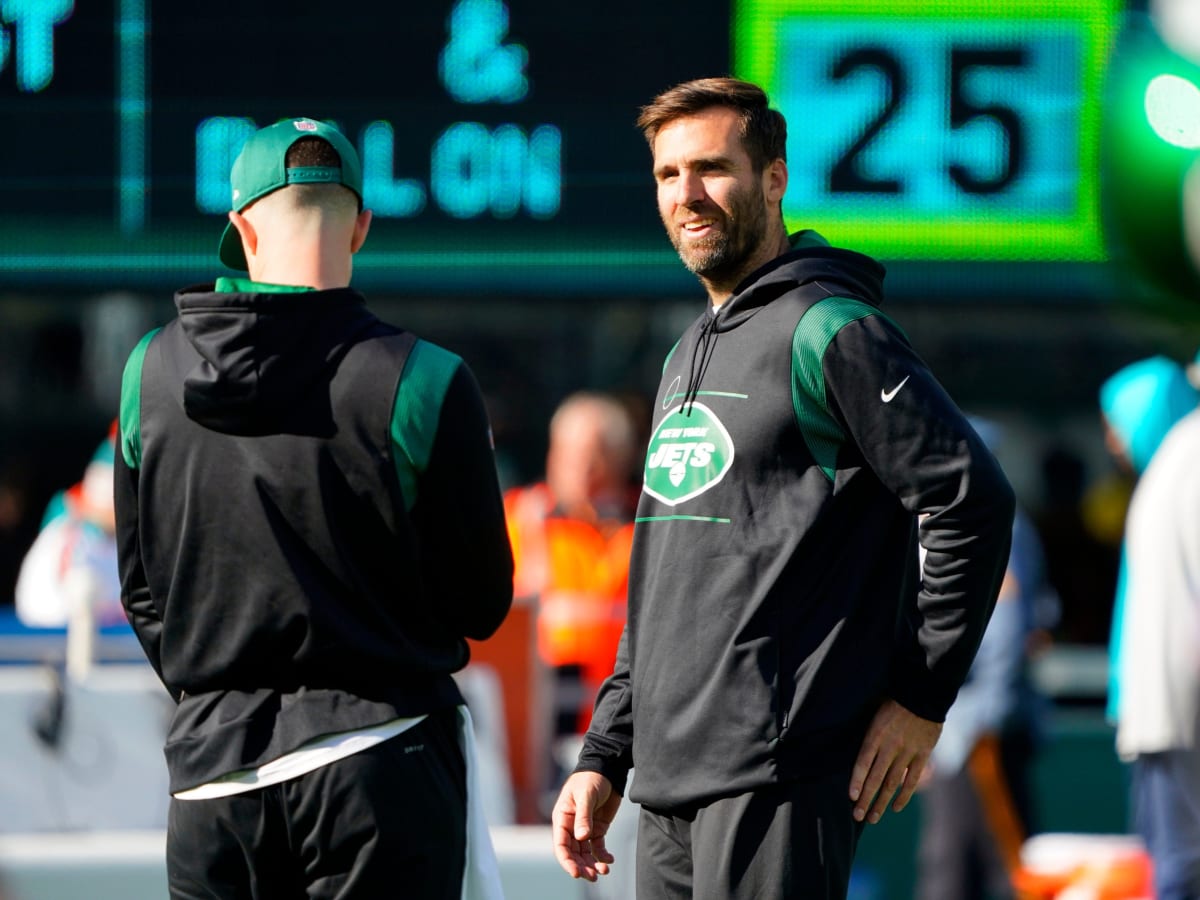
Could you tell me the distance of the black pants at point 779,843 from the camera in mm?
2248

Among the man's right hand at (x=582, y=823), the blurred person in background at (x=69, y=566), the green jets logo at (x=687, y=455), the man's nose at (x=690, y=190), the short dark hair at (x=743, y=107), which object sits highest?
the short dark hair at (x=743, y=107)

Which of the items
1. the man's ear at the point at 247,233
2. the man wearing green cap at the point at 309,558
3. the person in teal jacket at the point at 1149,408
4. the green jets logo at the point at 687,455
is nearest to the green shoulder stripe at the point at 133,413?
the man wearing green cap at the point at 309,558

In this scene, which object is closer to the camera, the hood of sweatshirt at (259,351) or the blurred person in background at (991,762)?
the hood of sweatshirt at (259,351)

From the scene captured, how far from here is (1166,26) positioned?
5.66m

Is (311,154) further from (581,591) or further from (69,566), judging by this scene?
(69,566)

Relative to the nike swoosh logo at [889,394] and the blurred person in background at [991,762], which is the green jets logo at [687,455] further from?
the blurred person in background at [991,762]

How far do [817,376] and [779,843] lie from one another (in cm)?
59

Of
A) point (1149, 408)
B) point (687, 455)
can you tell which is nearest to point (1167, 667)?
point (1149, 408)

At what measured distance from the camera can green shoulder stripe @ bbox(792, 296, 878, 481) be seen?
7.54 ft

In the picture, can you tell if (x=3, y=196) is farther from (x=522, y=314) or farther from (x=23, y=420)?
(x=23, y=420)

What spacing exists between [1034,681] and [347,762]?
141 inches

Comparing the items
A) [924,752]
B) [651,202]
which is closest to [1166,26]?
[651,202]

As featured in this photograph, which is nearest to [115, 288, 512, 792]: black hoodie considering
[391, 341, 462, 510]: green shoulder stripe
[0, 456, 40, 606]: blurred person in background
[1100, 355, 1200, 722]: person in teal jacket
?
[391, 341, 462, 510]: green shoulder stripe

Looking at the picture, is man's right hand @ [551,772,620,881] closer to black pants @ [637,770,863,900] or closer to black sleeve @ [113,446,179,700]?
black pants @ [637,770,863,900]
